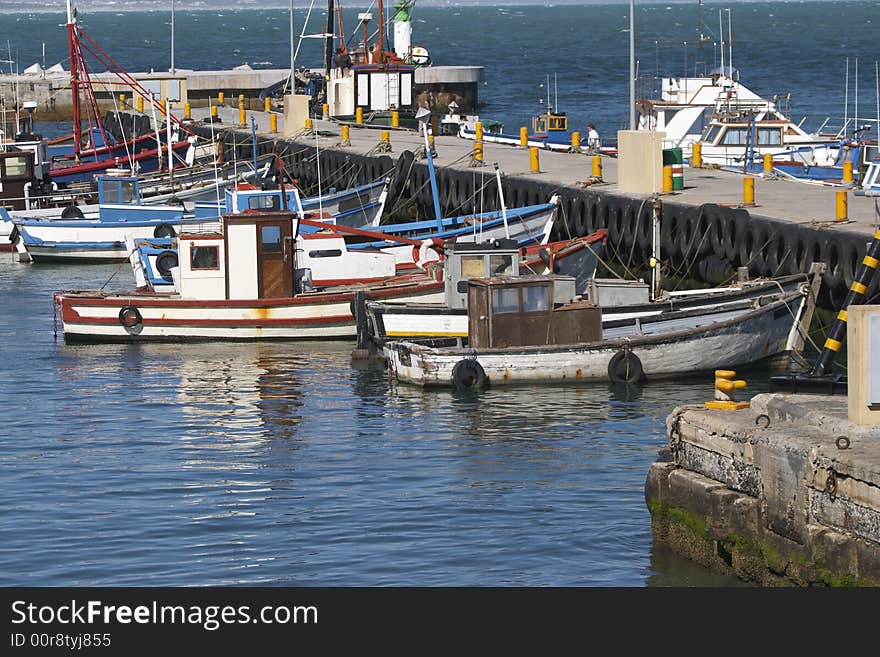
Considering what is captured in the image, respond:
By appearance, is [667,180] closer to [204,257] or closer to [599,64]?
[204,257]

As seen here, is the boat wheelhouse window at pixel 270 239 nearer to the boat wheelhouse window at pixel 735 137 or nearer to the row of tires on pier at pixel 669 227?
the row of tires on pier at pixel 669 227

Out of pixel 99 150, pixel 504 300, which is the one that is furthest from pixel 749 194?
pixel 99 150

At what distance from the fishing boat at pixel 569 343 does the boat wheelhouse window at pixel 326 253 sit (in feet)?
22.2

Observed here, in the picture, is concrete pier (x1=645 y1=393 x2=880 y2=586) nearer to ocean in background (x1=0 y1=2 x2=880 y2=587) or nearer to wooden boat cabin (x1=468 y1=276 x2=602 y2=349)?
ocean in background (x1=0 y1=2 x2=880 y2=587)

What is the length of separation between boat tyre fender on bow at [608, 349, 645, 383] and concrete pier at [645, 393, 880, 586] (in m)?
9.46

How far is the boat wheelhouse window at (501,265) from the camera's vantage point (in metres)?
28.6

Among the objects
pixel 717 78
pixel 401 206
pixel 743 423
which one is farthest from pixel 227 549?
pixel 717 78

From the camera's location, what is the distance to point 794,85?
113188mm

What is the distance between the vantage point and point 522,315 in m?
26.8

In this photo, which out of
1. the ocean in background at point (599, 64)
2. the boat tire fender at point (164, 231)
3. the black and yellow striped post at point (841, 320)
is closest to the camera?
the black and yellow striped post at point (841, 320)

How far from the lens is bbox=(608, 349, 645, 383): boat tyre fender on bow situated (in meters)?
26.8

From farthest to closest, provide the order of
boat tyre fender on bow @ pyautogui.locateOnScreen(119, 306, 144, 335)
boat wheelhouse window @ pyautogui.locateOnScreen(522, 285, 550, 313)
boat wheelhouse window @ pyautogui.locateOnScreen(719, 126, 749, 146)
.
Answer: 1. boat wheelhouse window @ pyautogui.locateOnScreen(719, 126, 749, 146)
2. boat tyre fender on bow @ pyautogui.locateOnScreen(119, 306, 144, 335)
3. boat wheelhouse window @ pyautogui.locateOnScreen(522, 285, 550, 313)

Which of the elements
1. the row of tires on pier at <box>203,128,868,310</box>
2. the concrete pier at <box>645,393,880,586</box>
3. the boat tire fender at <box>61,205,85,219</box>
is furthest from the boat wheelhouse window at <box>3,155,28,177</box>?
the concrete pier at <box>645,393,880,586</box>

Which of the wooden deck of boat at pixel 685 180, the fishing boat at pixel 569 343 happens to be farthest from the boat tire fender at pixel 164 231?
the fishing boat at pixel 569 343
